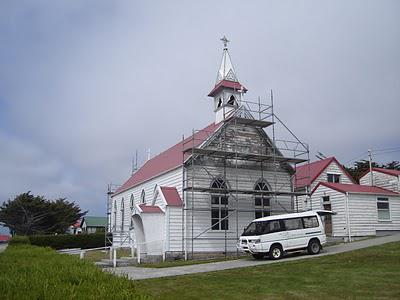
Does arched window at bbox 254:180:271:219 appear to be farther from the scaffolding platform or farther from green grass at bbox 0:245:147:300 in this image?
green grass at bbox 0:245:147:300

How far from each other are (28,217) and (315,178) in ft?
139

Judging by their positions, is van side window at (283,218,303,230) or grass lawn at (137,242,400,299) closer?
grass lawn at (137,242,400,299)

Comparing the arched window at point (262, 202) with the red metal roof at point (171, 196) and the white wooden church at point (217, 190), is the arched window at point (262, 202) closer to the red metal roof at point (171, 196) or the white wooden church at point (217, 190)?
the white wooden church at point (217, 190)

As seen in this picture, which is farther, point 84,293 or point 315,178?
point 315,178

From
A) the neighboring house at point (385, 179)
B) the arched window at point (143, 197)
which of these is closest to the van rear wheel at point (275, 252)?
the arched window at point (143, 197)

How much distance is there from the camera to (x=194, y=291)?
41.9 feet

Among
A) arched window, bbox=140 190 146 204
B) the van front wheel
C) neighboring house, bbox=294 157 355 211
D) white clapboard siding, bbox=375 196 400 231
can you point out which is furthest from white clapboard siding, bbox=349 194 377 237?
arched window, bbox=140 190 146 204

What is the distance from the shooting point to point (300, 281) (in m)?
13.6

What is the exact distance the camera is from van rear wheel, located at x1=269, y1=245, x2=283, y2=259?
20.8 meters

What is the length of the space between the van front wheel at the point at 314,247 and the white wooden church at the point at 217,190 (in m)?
5.05

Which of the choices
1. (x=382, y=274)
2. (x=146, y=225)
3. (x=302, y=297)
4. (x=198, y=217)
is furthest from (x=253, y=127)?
(x=302, y=297)

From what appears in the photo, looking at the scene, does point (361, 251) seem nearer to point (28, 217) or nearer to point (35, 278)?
point (35, 278)

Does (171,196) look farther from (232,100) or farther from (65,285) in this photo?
(65,285)

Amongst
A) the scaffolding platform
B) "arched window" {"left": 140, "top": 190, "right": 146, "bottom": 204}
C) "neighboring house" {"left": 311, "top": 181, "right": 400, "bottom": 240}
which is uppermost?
"arched window" {"left": 140, "top": 190, "right": 146, "bottom": 204}
